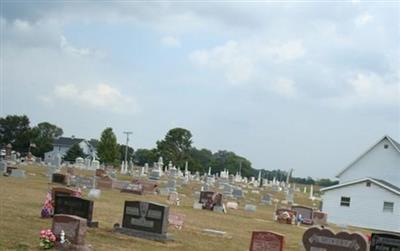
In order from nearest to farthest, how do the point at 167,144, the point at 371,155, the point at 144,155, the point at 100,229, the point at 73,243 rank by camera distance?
the point at 73,243, the point at 100,229, the point at 371,155, the point at 167,144, the point at 144,155

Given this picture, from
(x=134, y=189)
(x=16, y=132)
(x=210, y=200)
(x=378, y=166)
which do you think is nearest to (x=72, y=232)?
(x=210, y=200)

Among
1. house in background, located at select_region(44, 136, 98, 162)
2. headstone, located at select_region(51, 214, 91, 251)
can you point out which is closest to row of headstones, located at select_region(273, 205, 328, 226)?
→ headstone, located at select_region(51, 214, 91, 251)

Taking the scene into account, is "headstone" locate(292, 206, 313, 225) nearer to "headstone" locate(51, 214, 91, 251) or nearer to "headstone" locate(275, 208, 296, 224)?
"headstone" locate(275, 208, 296, 224)

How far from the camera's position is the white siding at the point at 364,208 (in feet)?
143

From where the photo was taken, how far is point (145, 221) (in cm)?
1709

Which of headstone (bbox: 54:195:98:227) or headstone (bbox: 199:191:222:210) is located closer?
headstone (bbox: 54:195:98:227)

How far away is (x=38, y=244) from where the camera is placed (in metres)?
13.3

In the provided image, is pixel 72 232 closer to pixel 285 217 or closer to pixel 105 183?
pixel 285 217

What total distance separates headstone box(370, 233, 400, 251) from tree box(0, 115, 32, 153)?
325 feet

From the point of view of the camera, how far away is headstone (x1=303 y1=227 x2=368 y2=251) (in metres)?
13.5

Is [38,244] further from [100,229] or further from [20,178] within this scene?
[20,178]

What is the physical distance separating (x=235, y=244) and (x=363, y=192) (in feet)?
96.9

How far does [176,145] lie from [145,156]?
19924 mm

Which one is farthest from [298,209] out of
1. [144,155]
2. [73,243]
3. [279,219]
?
[144,155]
